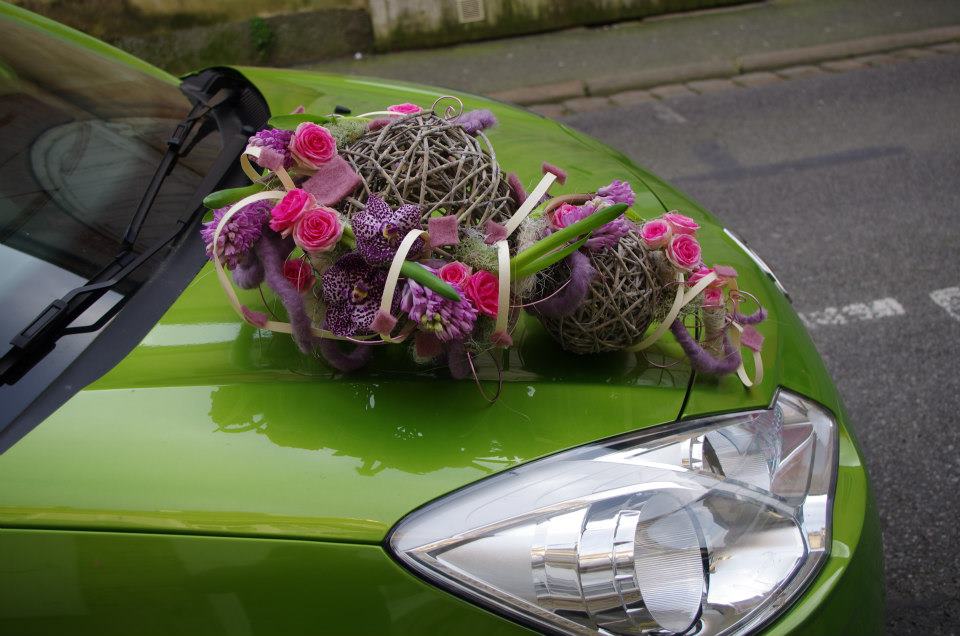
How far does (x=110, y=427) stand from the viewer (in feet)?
4.57

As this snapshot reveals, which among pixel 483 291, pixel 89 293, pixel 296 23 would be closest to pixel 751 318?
pixel 483 291

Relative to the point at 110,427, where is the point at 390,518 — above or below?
below

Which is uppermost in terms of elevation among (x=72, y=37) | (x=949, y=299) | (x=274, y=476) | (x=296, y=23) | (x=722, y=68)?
(x=72, y=37)

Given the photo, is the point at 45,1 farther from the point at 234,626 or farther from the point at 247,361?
the point at 234,626

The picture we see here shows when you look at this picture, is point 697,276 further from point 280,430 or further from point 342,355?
point 280,430

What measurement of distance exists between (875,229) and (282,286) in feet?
11.0

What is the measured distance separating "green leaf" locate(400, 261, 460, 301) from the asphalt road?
1620 mm

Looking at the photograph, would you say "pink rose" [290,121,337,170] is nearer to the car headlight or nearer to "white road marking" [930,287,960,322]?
the car headlight

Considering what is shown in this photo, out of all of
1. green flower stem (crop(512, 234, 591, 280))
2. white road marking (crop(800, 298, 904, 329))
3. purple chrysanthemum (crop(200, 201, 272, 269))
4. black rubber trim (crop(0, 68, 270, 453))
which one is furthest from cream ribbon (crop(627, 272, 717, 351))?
white road marking (crop(800, 298, 904, 329))

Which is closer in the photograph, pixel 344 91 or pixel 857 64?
pixel 344 91

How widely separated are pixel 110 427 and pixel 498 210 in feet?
2.41

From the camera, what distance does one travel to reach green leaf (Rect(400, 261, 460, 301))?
4.44 feet

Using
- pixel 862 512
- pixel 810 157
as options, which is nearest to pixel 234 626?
pixel 862 512

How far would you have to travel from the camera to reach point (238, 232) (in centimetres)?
146
